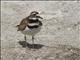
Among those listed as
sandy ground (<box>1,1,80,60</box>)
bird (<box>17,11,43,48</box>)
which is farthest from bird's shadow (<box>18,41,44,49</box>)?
bird (<box>17,11,43,48</box>)

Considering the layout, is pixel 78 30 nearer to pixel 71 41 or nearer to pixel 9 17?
pixel 71 41

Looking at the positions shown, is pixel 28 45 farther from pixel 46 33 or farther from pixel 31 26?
pixel 46 33

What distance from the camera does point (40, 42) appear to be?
12023 millimetres

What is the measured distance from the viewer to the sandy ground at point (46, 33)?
35.9 ft

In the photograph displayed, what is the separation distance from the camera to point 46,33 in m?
12.8

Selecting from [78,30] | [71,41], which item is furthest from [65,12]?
[71,41]

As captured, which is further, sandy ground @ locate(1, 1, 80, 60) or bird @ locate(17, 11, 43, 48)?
sandy ground @ locate(1, 1, 80, 60)

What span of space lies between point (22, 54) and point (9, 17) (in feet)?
11.9

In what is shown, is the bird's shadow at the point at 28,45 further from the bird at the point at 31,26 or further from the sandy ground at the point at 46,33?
the bird at the point at 31,26

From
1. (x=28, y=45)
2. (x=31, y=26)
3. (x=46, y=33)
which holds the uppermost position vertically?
(x=31, y=26)

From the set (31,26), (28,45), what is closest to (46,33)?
(28,45)

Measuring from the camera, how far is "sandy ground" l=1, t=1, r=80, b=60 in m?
11.0

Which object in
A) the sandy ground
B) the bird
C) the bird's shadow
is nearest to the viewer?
the bird

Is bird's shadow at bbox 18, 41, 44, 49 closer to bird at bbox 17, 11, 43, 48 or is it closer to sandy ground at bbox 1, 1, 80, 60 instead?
Answer: sandy ground at bbox 1, 1, 80, 60
